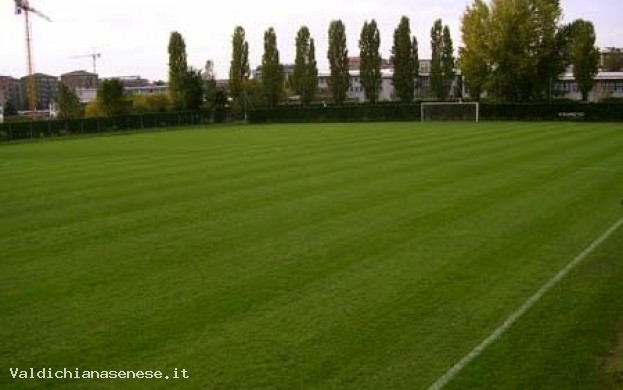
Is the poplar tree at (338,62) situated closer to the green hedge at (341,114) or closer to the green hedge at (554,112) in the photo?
the green hedge at (341,114)

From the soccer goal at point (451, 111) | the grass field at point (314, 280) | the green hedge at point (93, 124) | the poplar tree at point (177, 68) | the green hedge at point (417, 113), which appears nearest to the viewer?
the grass field at point (314, 280)

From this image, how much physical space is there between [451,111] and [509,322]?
5823cm

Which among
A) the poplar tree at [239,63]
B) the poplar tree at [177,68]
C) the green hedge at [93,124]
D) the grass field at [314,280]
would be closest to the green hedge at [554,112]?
the green hedge at [93,124]

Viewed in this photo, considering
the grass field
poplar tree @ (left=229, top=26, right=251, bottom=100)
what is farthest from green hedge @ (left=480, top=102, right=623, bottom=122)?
the grass field

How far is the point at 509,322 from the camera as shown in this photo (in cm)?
783

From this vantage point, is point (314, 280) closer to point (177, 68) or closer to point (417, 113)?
point (417, 113)

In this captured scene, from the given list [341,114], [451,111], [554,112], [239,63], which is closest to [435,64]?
[239,63]

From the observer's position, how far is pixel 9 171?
26688 mm

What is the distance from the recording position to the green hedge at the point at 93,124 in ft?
174

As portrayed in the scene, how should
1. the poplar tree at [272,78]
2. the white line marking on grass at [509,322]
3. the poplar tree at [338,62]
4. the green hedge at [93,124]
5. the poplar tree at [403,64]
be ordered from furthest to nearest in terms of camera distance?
the poplar tree at [338,62] → the poplar tree at [403,64] → the poplar tree at [272,78] → the green hedge at [93,124] → the white line marking on grass at [509,322]

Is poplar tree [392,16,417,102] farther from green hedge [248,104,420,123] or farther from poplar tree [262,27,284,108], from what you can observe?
green hedge [248,104,420,123]

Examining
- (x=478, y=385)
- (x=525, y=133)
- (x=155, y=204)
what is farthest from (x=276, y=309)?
(x=525, y=133)

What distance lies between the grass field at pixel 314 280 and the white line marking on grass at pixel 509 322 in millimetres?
84

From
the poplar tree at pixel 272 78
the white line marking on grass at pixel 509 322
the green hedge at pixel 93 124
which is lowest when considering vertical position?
the white line marking on grass at pixel 509 322
